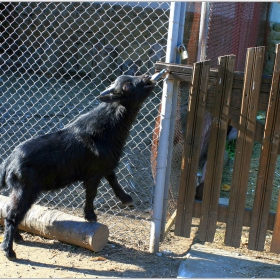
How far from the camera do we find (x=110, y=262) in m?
4.31

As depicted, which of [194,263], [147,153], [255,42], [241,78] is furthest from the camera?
[255,42]

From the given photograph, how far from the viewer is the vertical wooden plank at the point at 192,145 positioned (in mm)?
4035

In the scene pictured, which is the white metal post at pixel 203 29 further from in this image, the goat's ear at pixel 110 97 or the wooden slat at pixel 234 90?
the goat's ear at pixel 110 97

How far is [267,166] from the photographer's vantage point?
158 inches

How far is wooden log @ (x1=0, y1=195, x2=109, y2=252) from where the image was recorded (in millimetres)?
4410

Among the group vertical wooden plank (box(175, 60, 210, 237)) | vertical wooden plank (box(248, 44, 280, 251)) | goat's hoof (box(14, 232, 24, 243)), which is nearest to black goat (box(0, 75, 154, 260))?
goat's hoof (box(14, 232, 24, 243))

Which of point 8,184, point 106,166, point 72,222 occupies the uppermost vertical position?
point 106,166

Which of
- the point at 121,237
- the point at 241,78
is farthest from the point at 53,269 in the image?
the point at 241,78

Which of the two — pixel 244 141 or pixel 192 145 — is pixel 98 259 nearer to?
pixel 192 145

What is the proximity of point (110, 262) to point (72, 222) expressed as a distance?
58 cm

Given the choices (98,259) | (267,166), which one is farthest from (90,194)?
(267,166)

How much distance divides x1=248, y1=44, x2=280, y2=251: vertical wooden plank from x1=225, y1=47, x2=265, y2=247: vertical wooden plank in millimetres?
113

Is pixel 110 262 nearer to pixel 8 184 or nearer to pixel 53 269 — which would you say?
pixel 53 269

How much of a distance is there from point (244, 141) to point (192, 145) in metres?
0.48
